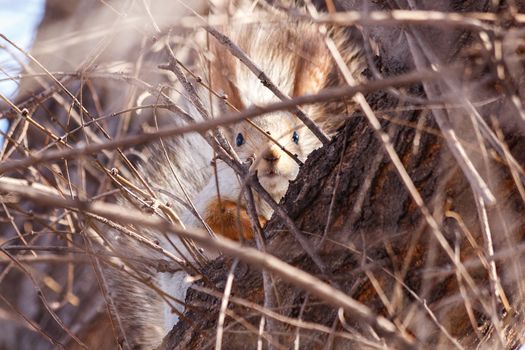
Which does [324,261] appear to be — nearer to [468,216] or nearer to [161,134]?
[468,216]

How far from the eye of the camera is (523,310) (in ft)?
4.58

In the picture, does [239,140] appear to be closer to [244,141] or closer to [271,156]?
[244,141]

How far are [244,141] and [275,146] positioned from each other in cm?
14

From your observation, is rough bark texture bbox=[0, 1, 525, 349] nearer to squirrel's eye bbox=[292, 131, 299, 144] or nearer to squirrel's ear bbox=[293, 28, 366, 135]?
squirrel's ear bbox=[293, 28, 366, 135]

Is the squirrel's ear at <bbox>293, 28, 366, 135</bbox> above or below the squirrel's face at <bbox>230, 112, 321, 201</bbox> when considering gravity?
above

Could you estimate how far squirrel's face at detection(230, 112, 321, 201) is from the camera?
2244 mm

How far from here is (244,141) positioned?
2.40m

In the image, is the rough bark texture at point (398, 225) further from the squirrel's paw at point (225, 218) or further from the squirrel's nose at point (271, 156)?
the squirrel's paw at point (225, 218)

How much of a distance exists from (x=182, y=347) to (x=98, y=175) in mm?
1652

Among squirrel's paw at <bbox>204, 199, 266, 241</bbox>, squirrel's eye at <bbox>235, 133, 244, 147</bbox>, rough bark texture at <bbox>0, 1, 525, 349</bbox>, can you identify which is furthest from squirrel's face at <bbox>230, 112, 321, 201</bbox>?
rough bark texture at <bbox>0, 1, 525, 349</bbox>

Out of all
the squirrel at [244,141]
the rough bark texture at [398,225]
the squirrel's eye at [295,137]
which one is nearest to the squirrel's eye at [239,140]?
the squirrel at [244,141]

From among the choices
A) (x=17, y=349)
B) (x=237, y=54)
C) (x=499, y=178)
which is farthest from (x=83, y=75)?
(x=17, y=349)

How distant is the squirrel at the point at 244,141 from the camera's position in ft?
7.34

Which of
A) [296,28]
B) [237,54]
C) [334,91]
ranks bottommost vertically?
[334,91]
